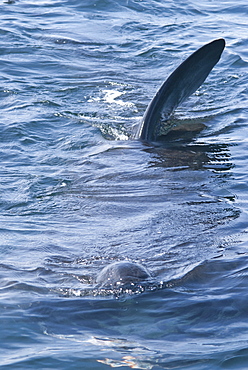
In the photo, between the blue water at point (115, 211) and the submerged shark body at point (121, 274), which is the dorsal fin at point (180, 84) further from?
the submerged shark body at point (121, 274)

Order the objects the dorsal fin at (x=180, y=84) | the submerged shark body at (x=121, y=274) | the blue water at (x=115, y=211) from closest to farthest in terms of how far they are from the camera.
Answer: the blue water at (x=115, y=211) < the submerged shark body at (x=121, y=274) < the dorsal fin at (x=180, y=84)

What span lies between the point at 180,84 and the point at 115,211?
2233mm

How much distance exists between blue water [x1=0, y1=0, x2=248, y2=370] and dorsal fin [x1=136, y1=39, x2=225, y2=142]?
14.3 inches

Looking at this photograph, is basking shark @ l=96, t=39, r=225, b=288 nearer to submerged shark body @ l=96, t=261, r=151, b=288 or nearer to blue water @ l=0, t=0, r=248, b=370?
blue water @ l=0, t=0, r=248, b=370

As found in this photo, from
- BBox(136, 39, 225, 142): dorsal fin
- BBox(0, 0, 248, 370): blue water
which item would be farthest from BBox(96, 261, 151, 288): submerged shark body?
BBox(136, 39, 225, 142): dorsal fin

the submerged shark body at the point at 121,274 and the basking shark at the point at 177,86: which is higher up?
the basking shark at the point at 177,86

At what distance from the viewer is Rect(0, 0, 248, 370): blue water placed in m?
4.29

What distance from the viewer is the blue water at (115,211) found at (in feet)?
14.1

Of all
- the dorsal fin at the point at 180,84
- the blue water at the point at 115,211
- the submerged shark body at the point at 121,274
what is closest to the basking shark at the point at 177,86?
the dorsal fin at the point at 180,84

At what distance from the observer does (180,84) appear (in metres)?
7.80

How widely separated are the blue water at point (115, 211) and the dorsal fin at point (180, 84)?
36 centimetres

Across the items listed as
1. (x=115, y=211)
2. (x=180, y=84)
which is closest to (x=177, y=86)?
(x=180, y=84)

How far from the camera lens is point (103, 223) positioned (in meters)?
6.04

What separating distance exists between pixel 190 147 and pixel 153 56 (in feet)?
16.3
